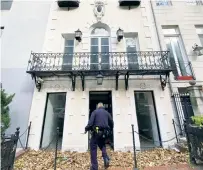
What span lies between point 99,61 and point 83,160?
494cm

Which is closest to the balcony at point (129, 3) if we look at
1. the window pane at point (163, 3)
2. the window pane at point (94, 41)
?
the window pane at point (163, 3)

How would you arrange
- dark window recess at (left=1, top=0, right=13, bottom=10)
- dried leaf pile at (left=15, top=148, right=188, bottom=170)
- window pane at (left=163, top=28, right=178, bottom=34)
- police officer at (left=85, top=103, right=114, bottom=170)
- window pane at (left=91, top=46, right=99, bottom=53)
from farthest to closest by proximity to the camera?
dark window recess at (left=1, top=0, right=13, bottom=10) → window pane at (left=163, top=28, right=178, bottom=34) → window pane at (left=91, top=46, right=99, bottom=53) → dried leaf pile at (left=15, top=148, right=188, bottom=170) → police officer at (left=85, top=103, right=114, bottom=170)

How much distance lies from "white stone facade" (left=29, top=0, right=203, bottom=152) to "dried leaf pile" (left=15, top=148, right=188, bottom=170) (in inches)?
32.9

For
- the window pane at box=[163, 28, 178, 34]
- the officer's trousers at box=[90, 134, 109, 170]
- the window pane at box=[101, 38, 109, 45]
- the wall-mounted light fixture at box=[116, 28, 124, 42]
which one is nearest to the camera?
the officer's trousers at box=[90, 134, 109, 170]

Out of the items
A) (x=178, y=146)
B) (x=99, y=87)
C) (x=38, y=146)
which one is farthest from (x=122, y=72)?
(x=38, y=146)

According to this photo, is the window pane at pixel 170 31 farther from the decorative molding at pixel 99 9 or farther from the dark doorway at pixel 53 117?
the dark doorway at pixel 53 117

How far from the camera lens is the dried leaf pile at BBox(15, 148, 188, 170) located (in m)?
4.89

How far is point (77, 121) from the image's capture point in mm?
7102

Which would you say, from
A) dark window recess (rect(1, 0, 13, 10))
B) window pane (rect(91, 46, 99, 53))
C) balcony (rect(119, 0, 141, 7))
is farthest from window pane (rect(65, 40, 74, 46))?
dark window recess (rect(1, 0, 13, 10))

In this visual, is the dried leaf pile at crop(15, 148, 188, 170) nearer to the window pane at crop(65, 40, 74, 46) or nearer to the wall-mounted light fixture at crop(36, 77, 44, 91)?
the wall-mounted light fixture at crop(36, 77, 44, 91)

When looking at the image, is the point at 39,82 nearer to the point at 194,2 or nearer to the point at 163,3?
the point at 163,3

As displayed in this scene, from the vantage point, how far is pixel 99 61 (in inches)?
331

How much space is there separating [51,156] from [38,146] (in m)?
1.24

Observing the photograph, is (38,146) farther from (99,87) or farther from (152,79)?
(152,79)
